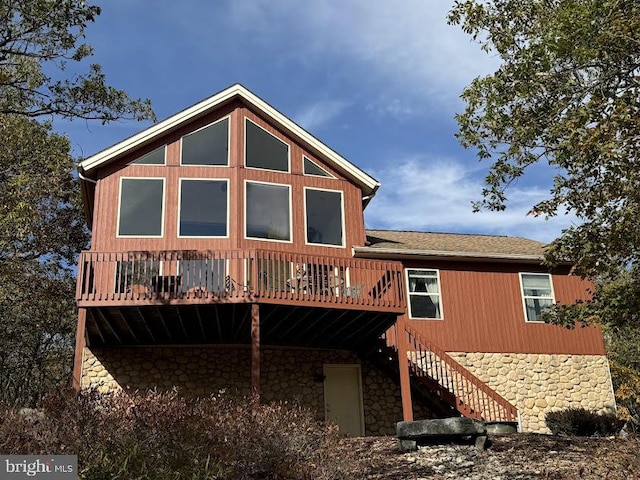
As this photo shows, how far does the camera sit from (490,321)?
16781mm

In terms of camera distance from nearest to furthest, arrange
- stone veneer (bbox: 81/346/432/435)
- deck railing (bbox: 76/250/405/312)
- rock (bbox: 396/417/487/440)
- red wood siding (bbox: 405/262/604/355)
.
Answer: rock (bbox: 396/417/487/440), deck railing (bbox: 76/250/405/312), stone veneer (bbox: 81/346/432/435), red wood siding (bbox: 405/262/604/355)

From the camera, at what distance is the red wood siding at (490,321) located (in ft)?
54.0

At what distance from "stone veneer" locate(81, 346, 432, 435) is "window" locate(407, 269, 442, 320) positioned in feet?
6.17

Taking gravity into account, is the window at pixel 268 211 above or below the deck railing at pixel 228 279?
above

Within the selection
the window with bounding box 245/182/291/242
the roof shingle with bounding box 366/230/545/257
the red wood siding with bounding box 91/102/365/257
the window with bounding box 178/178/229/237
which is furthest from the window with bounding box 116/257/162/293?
the roof shingle with bounding box 366/230/545/257

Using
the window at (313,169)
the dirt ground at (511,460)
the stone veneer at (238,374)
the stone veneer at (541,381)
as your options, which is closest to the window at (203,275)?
the stone veneer at (238,374)

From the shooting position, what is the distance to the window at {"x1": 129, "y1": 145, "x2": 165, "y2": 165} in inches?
616

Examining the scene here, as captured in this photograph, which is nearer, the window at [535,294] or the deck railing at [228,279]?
the deck railing at [228,279]

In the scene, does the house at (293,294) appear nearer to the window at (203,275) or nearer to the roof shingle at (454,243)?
the window at (203,275)

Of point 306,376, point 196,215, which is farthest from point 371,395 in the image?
point 196,215

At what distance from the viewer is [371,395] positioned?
1593cm

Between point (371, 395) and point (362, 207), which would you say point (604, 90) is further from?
point (371, 395)

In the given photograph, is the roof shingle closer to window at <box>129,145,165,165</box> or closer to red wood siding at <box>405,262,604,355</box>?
red wood siding at <box>405,262,604,355</box>

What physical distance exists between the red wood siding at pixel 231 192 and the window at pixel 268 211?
15 cm
